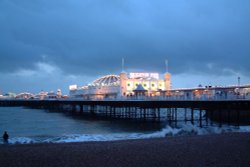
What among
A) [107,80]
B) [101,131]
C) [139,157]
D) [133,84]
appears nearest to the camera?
[139,157]

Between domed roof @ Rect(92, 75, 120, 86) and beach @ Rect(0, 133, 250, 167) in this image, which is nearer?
beach @ Rect(0, 133, 250, 167)

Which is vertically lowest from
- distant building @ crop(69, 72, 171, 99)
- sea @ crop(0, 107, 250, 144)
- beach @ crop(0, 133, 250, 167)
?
sea @ crop(0, 107, 250, 144)

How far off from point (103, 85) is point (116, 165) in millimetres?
105525

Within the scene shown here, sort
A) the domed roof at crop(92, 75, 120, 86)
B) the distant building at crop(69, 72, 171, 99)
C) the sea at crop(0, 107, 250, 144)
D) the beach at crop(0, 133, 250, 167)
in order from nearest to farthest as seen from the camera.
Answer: the beach at crop(0, 133, 250, 167) → the sea at crop(0, 107, 250, 144) → the distant building at crop(69, 72, 171, 99) → the domed roof at crop(92, 75, 120, 86)

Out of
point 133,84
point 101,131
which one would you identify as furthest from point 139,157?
point 133,84

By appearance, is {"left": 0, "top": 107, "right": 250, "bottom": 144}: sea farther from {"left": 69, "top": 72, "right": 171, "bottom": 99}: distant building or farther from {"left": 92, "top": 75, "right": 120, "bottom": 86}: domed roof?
{"left": 92, "top": 75, "right": 120, "bottom": 86}: domed roof

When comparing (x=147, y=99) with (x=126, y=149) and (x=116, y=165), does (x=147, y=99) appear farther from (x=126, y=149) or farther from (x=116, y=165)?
(x=116, y=165)

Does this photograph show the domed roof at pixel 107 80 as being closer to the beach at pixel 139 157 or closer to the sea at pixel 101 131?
the sea at pixel 101 131

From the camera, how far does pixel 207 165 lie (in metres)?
10.6

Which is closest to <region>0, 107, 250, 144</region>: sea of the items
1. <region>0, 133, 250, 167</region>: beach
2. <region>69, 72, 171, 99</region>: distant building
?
<region>0, 133, 250, 167</region>: beach

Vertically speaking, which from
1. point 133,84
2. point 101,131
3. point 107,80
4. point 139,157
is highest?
point 107,80

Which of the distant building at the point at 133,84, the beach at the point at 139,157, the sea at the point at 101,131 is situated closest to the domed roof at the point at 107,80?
the distant building at the point at 133,84

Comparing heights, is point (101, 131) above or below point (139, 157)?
below

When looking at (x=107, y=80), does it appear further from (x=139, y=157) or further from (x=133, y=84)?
(x=139, y=157)
